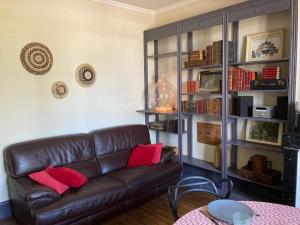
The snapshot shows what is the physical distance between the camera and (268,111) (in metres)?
2.62

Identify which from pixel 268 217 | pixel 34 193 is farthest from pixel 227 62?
pixel 34 193

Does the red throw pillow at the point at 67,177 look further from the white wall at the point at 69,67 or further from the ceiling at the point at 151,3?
the ceiling at the point at 151,3

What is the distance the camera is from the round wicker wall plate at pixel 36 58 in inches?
111

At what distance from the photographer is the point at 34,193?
215cm

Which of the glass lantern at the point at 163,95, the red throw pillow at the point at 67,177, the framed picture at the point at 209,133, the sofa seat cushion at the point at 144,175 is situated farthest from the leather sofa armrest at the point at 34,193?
the framed picture at the point at 209,133

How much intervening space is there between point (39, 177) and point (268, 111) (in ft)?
7.88

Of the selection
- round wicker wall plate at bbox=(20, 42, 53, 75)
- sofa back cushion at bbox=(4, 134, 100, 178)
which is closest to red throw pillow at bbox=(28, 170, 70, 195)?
sofa back cushion at bbox=(4, 134, 100, 178)

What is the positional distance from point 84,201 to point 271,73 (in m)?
2.25

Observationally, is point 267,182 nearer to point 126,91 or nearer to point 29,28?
point 126,91

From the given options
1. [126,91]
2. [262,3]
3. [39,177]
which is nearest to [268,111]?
[262,3]

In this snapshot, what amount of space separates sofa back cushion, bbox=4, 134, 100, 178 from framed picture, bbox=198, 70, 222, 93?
167 centimetres

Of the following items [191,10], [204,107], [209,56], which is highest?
[191,10]

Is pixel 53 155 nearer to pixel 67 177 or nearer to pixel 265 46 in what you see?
pixel 67 177

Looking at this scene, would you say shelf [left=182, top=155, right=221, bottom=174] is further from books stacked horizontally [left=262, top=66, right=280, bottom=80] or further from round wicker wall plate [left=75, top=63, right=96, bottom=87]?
round wicker wall plate [left=75, top=63, right=96, bottom=87]
